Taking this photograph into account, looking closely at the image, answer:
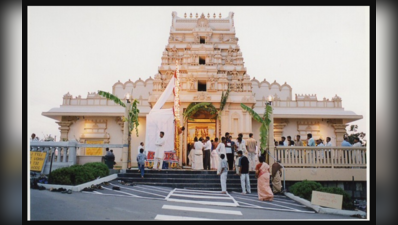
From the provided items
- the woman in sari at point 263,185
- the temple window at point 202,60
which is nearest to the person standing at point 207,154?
the woman in sari at point 263,185

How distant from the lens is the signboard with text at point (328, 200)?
788 centimetres

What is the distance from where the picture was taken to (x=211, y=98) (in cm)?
1967

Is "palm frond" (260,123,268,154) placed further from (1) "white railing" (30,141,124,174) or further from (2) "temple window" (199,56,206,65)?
(2) "temple window" (199,56,206,65)

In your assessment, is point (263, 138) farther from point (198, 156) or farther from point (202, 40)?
point (202, 40)

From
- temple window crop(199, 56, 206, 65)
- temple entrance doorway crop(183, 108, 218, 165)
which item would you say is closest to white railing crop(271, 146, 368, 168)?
temple entrance doorway crop(183, 108, 218, 165)

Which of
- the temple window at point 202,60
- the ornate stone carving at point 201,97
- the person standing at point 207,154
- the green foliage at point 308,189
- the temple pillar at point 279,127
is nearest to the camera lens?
the green foliage at point 308,189

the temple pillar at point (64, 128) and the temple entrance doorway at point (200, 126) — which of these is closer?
the temple entrance doorway at point (200, 126)

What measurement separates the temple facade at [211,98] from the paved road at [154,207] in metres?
10.7

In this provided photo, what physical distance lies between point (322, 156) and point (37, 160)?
35.3ft

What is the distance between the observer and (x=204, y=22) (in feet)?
76.3

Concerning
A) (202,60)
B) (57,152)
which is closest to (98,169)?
(57,152)

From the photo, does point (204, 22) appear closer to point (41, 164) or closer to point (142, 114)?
point (142, 114)

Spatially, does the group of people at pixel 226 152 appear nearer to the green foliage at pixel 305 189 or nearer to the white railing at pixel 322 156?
the white railing at pixel 322 156
